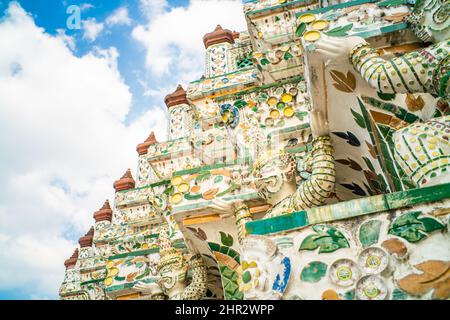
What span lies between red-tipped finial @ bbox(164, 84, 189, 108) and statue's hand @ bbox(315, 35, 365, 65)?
378 inches

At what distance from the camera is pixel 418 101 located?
10.7 feet

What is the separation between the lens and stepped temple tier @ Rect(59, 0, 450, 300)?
7.09 ft

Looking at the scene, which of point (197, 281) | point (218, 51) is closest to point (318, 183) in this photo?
point (197, 281)

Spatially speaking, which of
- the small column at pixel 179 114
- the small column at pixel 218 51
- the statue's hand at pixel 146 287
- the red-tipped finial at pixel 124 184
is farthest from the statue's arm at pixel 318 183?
the red-tipped finial at pixel 124 184

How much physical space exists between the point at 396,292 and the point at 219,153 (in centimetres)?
435

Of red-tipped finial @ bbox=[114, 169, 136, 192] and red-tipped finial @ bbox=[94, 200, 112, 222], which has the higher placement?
red-tipped finial @ bbox=[114, 169, 136, 192]

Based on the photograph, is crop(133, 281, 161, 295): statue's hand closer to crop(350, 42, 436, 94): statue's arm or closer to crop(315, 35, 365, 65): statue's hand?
crop(315, 35, 365, 65): statue's hand

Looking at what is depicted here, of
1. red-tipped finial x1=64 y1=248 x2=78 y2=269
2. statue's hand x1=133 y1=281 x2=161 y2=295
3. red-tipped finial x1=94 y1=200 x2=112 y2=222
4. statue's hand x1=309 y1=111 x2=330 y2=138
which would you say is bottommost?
statue's hand x1=133 y1=281 x2=161 y2=295

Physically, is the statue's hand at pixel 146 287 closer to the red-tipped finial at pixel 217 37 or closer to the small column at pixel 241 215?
the small column at pixel 241 215

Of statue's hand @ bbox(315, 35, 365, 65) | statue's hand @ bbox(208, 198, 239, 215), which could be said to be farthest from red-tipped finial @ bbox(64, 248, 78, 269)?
statue's hand @ bbox(315, 35, 365, 65)

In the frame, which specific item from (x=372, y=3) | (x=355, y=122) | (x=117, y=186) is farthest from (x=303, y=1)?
(x=117, y=186)

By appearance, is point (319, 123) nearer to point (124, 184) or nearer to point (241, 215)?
point (241, 215)

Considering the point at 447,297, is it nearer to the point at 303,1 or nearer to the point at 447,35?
the point at 447,35

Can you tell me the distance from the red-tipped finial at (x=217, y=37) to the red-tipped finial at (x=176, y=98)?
2258 millimetres
